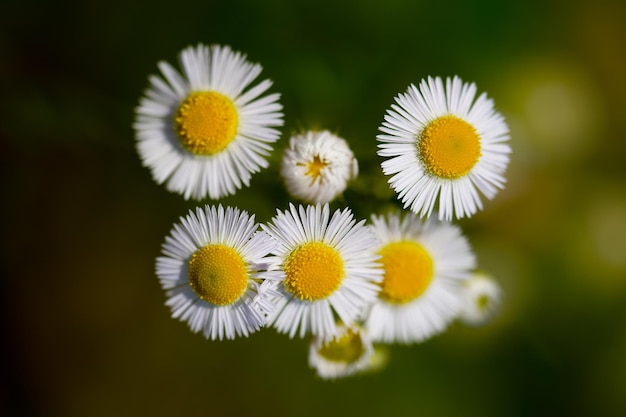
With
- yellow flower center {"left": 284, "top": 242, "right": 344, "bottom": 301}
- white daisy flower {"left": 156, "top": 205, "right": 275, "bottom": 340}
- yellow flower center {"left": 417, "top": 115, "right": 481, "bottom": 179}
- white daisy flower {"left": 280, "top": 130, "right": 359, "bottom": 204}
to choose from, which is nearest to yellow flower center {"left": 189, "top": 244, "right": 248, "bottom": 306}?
white daisy flower {"left": 156, "top": 205, "right": 275, "bottom": 340}

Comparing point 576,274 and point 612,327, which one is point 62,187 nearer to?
point 576,274

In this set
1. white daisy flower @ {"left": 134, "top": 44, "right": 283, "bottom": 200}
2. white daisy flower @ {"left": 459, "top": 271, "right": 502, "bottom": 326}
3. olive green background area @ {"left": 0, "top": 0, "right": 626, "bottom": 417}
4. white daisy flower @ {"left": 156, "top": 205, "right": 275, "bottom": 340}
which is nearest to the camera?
white daisy flower @ {"left": 156, "top": 205, "right": 275, "bottom": 340}

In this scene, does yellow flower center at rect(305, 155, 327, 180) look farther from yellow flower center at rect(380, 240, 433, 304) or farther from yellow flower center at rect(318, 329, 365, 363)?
yellow flower center at rect(318, 329, 365, 363)

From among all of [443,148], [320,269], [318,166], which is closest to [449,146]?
[443,148]

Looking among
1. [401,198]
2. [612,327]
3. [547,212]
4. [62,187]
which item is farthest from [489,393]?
[62,187]

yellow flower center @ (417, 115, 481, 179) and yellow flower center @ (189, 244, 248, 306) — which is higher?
yellow flower center @ (417, 115, 481, 179)

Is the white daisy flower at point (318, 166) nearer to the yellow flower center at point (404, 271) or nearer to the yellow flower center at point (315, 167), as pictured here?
the yellow flower center at point (315, 167)

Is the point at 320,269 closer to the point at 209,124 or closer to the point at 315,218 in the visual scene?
the point at 315,218
